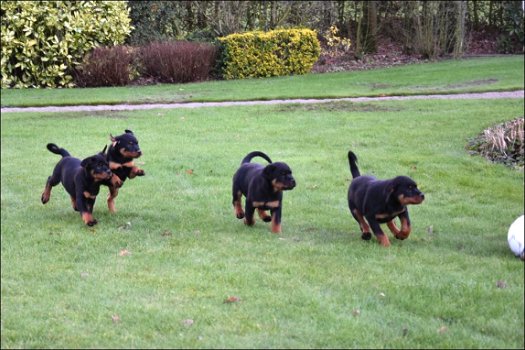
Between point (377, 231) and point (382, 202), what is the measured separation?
334 mm

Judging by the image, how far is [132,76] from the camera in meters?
23.8

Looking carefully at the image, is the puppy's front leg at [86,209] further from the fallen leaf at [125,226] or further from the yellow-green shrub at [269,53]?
the yellow-green shrub at [269,53]

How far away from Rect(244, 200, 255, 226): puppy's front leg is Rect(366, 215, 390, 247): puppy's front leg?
1368mm

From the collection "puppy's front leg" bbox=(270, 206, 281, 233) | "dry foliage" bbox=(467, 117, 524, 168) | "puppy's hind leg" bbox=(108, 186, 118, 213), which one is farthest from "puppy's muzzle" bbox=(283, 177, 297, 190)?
"dry foliage" bbox=(467, 117, 524, 168)

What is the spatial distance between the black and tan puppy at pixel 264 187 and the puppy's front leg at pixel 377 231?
33.4 inches

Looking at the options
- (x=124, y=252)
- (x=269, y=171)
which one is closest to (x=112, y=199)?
(x=124, y=252)

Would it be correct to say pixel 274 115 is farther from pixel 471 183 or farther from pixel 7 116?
pixel 471 183

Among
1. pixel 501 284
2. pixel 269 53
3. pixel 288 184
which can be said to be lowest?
pixel 501 284

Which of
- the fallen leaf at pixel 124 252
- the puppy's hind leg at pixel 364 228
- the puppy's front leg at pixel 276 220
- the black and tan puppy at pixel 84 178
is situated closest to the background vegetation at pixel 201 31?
the black and tan puppy at pixel 84 178

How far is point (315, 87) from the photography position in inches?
858

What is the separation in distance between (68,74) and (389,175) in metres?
14.5

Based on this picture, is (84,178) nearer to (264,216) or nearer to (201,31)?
(264,216)

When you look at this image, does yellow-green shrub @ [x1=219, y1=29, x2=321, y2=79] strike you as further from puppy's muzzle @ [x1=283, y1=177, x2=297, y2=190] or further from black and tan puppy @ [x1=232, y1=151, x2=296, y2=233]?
puppy's muzzle @ [x1=283, y1=177, x2=297, y2=190]

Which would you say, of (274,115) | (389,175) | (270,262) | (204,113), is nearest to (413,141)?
(389,175)
